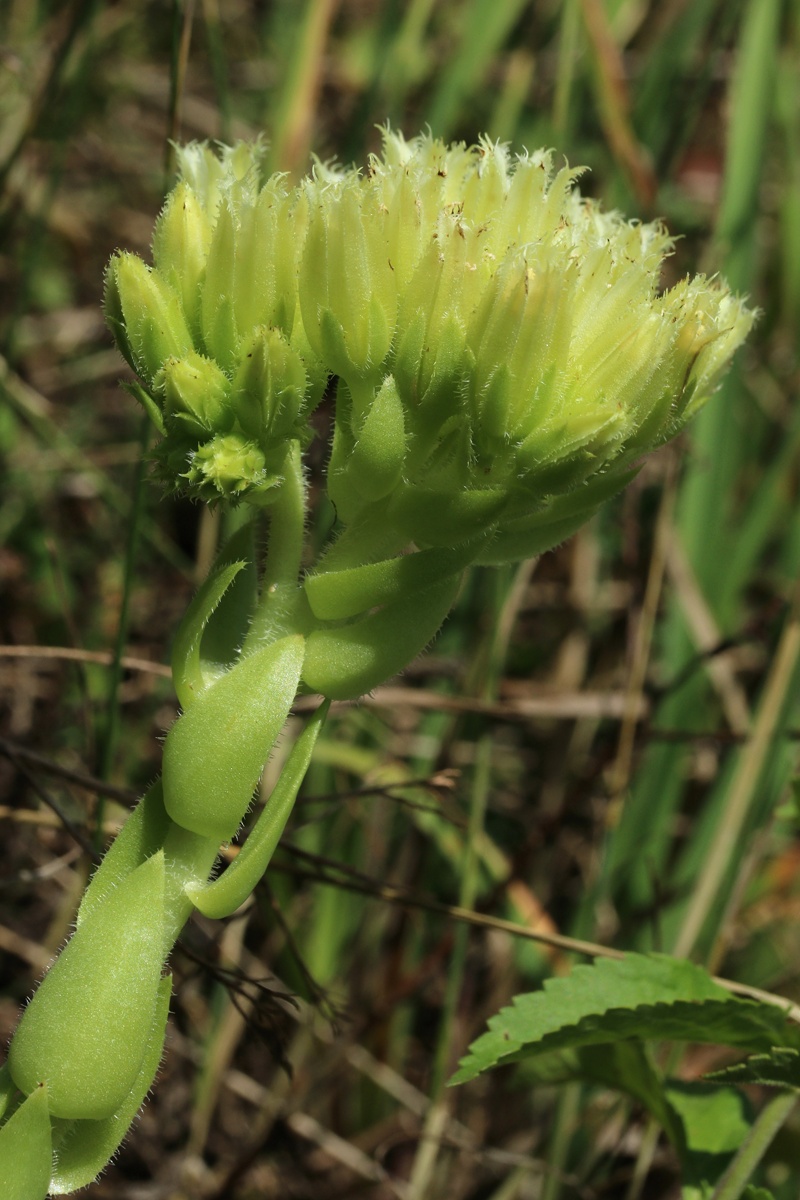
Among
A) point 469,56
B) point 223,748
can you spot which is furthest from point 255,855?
point 469,56

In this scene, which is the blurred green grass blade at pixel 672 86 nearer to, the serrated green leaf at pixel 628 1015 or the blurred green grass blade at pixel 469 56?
the blurred green grass blade at pixel 469 56

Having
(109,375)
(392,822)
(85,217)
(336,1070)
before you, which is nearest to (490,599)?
(392,822)

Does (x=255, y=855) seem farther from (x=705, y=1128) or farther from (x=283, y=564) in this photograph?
(x=705, y=1128)

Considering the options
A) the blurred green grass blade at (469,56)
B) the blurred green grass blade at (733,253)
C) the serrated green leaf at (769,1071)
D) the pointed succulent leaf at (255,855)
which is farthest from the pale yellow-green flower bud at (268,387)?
the blurred green grass blade at (733,253)

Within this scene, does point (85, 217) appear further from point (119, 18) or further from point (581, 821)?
point (581, 821)

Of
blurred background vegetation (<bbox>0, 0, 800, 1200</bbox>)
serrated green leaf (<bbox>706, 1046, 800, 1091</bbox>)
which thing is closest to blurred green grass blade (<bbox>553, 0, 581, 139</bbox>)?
blurred background vegetation (<bbox>0, 0, 800, 1200</bbox>)

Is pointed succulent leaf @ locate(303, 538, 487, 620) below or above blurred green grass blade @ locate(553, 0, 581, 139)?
below

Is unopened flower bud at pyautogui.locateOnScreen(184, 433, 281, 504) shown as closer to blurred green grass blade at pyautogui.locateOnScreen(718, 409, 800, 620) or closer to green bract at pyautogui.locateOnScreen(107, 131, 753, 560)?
green bract at pyautogui.locateOnScreen(107, 131, 753, 560)
